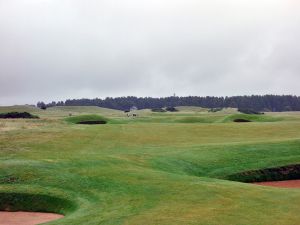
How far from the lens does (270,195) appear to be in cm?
2134

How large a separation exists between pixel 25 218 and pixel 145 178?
6.92 metres

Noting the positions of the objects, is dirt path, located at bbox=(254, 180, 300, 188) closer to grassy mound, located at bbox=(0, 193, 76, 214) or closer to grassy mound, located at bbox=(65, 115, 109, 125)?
grassy mound, located at bbox=(0, 193, 76, 214)

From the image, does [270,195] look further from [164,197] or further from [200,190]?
[164,197]

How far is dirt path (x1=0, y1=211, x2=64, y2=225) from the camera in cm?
2147

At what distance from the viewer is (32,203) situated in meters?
23.7

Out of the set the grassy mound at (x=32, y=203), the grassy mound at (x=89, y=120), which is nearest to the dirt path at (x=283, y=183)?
the grassy mound at (x=32, y=203)

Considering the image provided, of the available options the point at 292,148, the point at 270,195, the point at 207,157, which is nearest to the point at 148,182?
the point at 270,195

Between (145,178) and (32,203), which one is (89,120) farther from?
(32,203)

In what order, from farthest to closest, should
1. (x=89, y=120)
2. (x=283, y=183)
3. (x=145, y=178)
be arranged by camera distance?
(x=89, y=120), (x=283, y=183), (x=145, y=178)

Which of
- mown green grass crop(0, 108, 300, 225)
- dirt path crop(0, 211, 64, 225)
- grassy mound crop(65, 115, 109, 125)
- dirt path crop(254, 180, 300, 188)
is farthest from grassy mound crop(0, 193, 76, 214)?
grassy mound crop(65, 115, 109, 125)

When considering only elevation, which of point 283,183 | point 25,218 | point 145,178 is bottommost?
point 25,218

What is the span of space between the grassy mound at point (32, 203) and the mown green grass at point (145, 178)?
6 cm

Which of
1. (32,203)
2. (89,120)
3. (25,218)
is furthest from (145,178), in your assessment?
(89,120)

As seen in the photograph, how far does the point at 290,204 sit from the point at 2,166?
1827 centimetres
